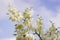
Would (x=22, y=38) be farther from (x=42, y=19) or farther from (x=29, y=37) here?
(x=42, y=19)

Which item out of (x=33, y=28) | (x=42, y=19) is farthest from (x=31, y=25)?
(x=42, y=19)

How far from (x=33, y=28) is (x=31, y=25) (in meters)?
0.29

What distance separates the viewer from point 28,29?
1523 cm

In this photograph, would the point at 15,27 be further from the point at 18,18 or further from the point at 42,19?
the point at 42,19

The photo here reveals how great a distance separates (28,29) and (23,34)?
0.42 meters

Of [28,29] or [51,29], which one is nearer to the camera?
[28,29]

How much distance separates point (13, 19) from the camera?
15.3 meters

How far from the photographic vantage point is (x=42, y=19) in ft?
55.0

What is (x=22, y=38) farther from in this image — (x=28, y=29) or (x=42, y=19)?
(x=42, y=19)

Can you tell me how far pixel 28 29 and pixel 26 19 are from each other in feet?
1.95

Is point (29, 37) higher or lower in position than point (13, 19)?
lower

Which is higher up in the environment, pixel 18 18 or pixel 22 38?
pixel 18 18

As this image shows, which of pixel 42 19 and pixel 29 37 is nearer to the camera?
pixel 29 37

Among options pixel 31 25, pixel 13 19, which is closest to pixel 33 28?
pixel 31 25
